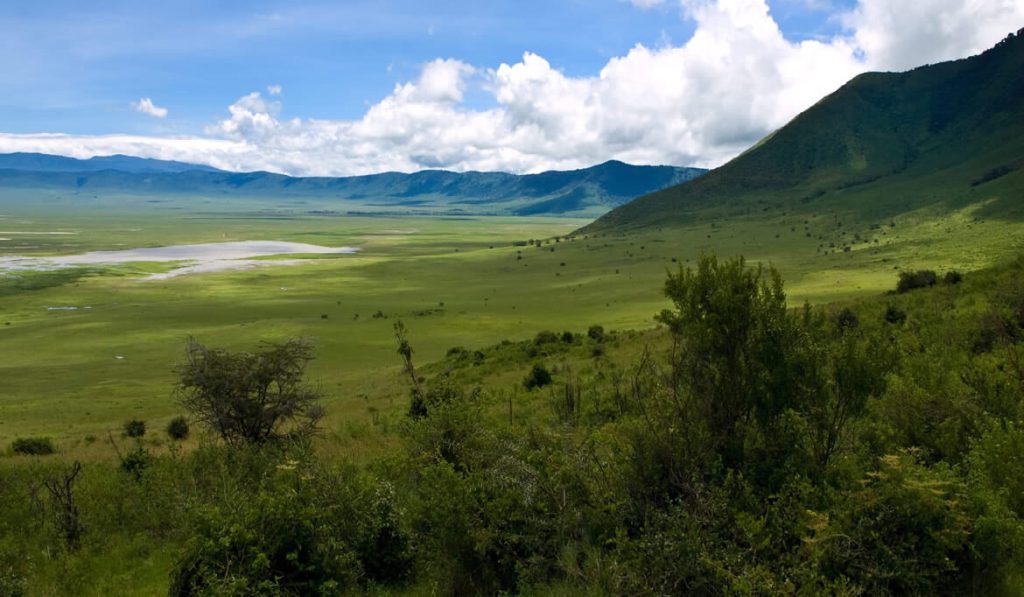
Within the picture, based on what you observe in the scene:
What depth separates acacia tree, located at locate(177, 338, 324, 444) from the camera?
16.5m

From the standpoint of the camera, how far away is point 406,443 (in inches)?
446

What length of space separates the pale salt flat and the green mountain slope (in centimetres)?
8349

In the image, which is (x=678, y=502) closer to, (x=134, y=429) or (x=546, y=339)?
(x=134, y=429)

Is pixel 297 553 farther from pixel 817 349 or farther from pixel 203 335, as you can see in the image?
pixel 203 335

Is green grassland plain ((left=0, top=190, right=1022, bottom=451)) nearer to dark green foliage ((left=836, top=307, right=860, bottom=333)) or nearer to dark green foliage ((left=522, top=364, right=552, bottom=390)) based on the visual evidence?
dark green foliage ((left=522, top=364, right=552, bottom=390))

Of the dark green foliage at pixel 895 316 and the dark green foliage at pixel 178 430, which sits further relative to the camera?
the dark green foliage at pixel 178 430

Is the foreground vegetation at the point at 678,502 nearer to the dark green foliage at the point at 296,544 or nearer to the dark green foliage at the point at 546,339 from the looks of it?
the dark green foliage at the point at 296,544

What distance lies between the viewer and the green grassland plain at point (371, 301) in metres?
37.8

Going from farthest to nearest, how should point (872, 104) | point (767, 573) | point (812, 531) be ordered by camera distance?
point (872, 104), point (812, 531), point (767, 573)

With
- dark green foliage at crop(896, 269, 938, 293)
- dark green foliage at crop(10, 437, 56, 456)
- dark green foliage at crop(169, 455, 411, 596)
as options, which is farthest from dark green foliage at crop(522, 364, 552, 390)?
dark green foliage at crop(896, 269, 938, 293)

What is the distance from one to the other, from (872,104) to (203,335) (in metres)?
193

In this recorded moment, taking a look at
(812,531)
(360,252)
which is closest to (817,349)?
(812,531)

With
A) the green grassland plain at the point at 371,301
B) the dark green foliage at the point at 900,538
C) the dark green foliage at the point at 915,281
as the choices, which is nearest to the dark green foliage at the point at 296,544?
the dark green foliage at the point at 900,538

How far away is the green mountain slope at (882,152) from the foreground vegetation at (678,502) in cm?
11900
